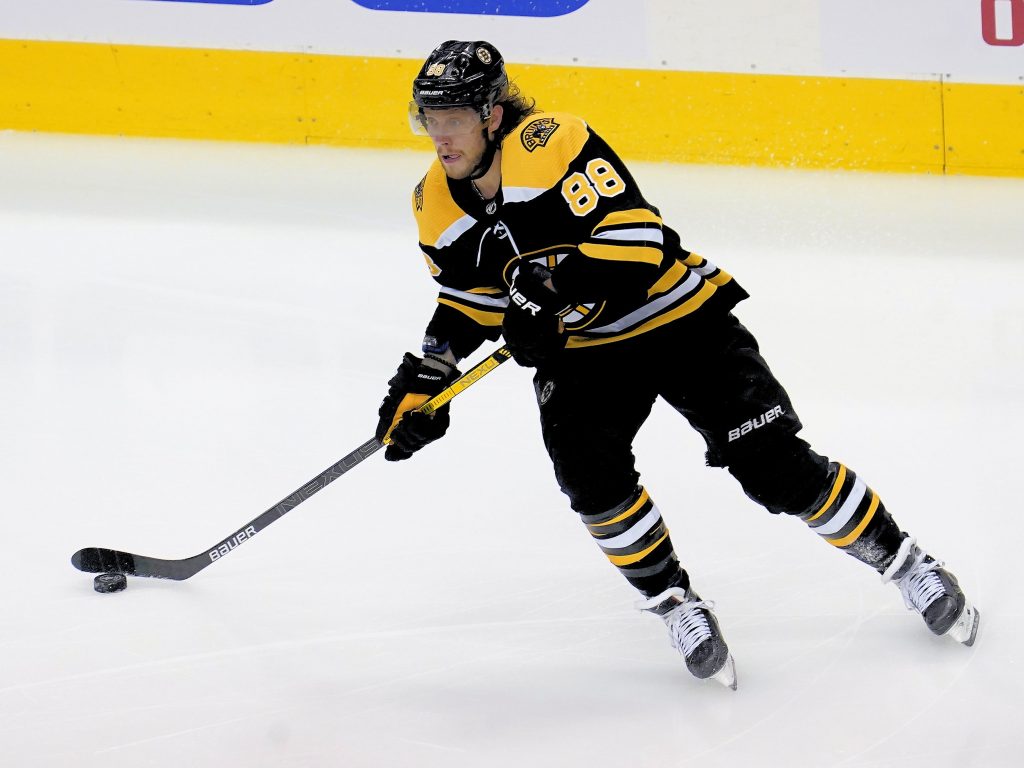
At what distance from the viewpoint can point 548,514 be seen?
2.69 metres

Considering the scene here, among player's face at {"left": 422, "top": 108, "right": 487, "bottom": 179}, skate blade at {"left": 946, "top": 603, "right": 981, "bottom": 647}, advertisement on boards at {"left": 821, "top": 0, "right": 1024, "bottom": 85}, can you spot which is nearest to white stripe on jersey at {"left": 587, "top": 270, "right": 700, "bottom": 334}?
player's face at {"left": 422, "top": 108, "right": 487, "bottom": 179}

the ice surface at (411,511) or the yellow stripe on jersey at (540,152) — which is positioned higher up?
the yellow stripe on jersey at (540,152)

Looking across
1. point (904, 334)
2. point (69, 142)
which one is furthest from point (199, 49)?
point (904, 334)

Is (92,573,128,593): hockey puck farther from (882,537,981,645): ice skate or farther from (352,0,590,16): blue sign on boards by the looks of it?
(352,0,590,16): blue sign on boards

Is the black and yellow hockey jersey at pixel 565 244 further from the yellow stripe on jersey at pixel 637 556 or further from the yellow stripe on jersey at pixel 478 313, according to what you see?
the yellow stripe on jersey at pixel 637 556

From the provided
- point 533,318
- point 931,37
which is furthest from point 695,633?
point 931,37

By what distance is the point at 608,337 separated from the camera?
6.91 ft

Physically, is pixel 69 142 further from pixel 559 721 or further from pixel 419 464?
pixel 559 721

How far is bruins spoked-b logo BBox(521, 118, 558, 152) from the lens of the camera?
6.42ft

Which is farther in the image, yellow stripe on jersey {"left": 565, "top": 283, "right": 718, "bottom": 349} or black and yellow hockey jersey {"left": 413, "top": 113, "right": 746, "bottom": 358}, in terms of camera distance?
yellow stripe on jersey {"left": 565, "top": 283, "right": 718, "bottom": 349}

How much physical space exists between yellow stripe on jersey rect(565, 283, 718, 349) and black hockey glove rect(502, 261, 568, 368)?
0.45ft

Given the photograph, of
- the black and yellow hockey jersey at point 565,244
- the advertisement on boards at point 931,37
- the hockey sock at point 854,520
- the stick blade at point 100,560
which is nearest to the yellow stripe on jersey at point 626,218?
the black and yellow hockey jersey at point 565,244

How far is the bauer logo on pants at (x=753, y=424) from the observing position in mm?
2045

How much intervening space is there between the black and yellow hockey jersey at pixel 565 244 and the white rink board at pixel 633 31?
10.8 feet
